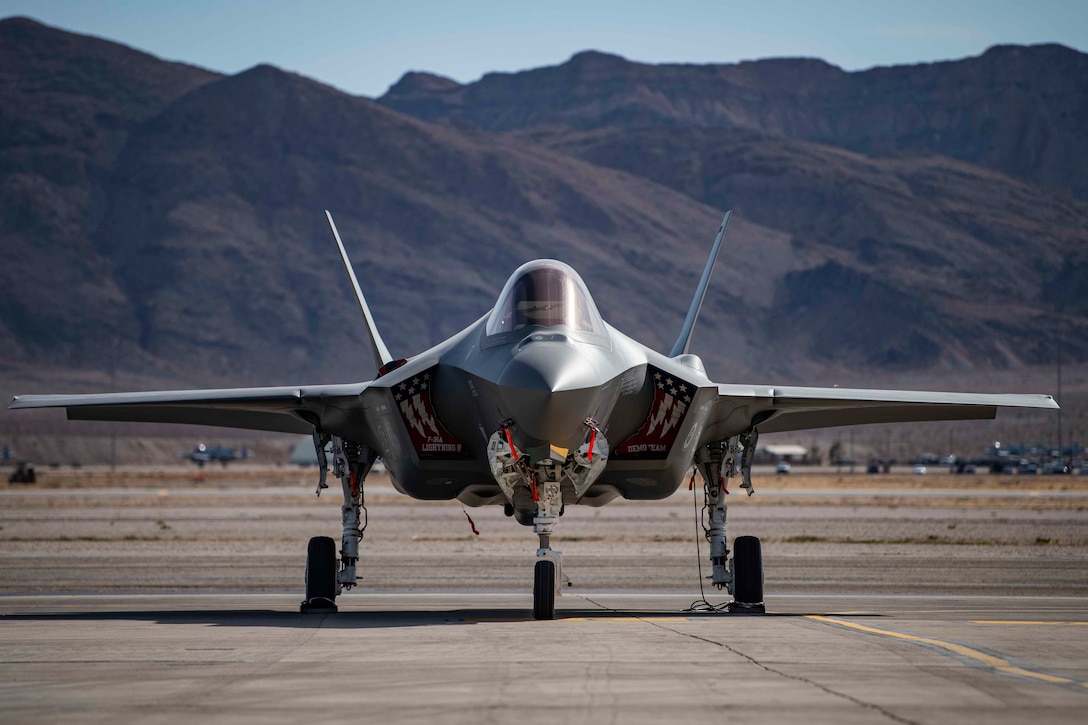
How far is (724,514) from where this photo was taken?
54.4 feet

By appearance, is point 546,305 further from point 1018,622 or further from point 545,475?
point 1018,622

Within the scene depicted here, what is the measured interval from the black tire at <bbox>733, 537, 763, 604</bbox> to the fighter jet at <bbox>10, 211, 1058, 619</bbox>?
0.02 metres

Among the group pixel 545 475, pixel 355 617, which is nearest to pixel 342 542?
pixel 355 617

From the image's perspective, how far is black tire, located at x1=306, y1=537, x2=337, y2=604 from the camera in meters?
15.7

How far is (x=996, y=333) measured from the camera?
196 m

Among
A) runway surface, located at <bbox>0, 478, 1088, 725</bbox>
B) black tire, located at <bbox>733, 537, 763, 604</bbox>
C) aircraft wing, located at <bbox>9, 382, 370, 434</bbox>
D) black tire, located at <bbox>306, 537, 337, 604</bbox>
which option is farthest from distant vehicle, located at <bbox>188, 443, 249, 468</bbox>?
black tire, located at <bbox>733, 537, 763, 604</bbox>

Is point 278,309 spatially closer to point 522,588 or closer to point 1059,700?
point 522,588

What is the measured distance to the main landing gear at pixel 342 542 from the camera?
51.5 feet

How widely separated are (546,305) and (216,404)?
4.31 metres

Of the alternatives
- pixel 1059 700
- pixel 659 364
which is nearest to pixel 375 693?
pixel 1059 700

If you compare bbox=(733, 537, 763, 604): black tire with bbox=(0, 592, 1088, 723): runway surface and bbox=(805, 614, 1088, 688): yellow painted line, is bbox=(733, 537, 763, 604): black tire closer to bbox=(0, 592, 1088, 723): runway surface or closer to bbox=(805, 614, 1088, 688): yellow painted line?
bbox=(0, 592, 1088, 723): runway surface

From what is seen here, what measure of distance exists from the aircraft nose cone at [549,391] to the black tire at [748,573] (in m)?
4.02

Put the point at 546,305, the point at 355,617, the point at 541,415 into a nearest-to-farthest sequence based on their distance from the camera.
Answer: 1. the point at 541,415
2. the point at 546,305
3. the point at 355,617

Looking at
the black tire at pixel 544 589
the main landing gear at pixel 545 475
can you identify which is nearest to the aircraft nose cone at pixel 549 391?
the main landing gear at pixel 545 475
